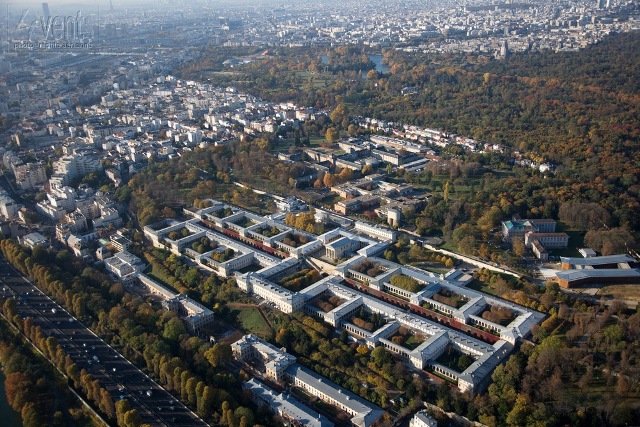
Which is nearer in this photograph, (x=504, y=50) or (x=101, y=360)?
(x=101, y=360)

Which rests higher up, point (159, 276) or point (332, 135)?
point (332, 135)

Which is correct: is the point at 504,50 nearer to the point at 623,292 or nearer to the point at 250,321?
the point at 623,292

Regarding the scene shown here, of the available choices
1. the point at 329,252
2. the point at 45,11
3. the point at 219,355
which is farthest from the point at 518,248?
the point at 45,11

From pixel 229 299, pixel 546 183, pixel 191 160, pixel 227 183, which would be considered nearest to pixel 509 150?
pixel 546 183

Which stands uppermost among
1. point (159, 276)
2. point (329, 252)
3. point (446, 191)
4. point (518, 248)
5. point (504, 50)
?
point (504, 50)

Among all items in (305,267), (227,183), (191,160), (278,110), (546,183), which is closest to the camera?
(305,267)

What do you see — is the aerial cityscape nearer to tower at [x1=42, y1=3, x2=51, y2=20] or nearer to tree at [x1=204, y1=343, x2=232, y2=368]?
tree at [x1=204, y1=343, x2=232, y2=368]

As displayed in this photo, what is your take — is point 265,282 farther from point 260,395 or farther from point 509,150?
point 509,150
